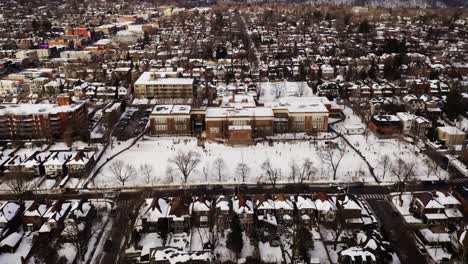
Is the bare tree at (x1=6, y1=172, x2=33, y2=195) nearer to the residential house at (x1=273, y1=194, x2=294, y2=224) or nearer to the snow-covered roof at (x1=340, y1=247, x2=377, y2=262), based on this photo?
the residential house at (x1=273, y1=194, x2=294, y2=224)

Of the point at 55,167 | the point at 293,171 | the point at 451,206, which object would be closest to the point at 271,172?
the point at 293,171

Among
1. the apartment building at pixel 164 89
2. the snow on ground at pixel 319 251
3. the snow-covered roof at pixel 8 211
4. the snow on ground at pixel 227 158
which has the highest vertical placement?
the apartment building at pixel 164 89

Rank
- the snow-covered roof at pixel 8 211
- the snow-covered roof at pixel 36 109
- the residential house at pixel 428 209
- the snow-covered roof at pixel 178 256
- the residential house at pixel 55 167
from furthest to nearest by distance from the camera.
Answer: the snow-covered roof at pixel 36 109 → the residential house at pixel 55 167 → the residential house at pixel 428 209 → the snow-covered roof at pixel 8 211 → the snow-covered roof at pixel 178 256

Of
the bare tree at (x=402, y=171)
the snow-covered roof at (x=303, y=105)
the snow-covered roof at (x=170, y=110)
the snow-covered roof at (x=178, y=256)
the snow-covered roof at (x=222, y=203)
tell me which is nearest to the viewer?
the snow-covered roof at (x=178, y=256)

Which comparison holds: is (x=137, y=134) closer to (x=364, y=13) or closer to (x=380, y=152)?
(x=380, y=152)

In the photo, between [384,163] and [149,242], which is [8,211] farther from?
[384,163]

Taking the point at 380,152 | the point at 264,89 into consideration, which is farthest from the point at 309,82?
the point at 380,152

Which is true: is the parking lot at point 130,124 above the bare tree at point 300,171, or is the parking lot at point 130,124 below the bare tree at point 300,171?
above

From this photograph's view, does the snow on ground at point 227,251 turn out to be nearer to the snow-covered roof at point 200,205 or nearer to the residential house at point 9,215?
the snow-covered roof at point 200,205

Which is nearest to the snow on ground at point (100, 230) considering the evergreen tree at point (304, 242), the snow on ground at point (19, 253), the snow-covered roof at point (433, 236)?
the snow on ground at point (19, 253)
